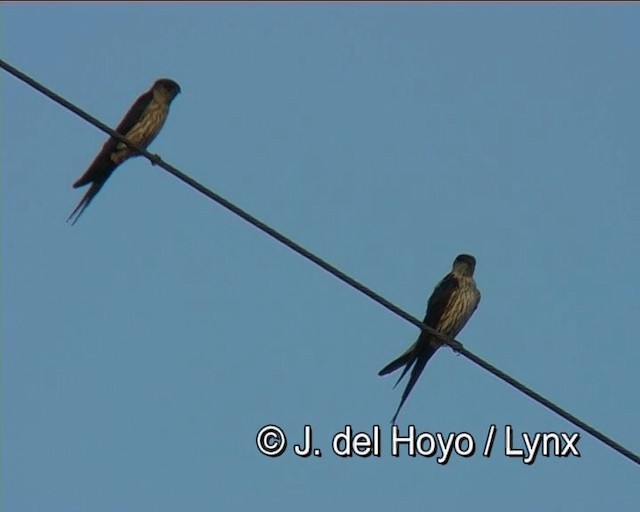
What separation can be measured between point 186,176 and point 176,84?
12.6 feet

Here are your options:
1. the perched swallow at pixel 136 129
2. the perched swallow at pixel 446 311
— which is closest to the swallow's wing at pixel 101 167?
the perched swallow at pixel 136 129

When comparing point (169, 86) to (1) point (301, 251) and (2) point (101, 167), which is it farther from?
(1) point (301, 251)

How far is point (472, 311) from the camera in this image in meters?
9.05

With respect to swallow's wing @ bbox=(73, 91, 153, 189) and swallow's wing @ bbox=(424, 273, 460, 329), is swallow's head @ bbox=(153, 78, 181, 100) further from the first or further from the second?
swallow's wing @ bbox=(424, 273, 460, 329)

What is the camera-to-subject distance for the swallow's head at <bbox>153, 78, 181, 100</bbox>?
9320 millimetres

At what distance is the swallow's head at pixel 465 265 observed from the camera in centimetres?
928

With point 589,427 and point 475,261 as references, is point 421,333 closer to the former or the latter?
point 475,261

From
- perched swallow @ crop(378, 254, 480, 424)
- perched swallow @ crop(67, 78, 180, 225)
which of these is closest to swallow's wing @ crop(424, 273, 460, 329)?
perched swallow @ crop(378, 254, 480, 424)

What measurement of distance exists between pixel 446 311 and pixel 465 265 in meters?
0.44

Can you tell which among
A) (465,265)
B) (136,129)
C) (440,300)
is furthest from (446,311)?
(136,129)

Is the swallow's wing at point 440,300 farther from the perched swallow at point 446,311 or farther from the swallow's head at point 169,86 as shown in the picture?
the swallow's head at point 169,86

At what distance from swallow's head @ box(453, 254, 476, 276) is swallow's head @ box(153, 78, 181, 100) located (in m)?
2.10

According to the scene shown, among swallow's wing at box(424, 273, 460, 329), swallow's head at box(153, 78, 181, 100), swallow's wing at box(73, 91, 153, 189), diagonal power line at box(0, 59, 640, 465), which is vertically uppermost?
swallow's head at box(153, 78, 181, 100)

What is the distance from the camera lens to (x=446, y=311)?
29.5 feet
